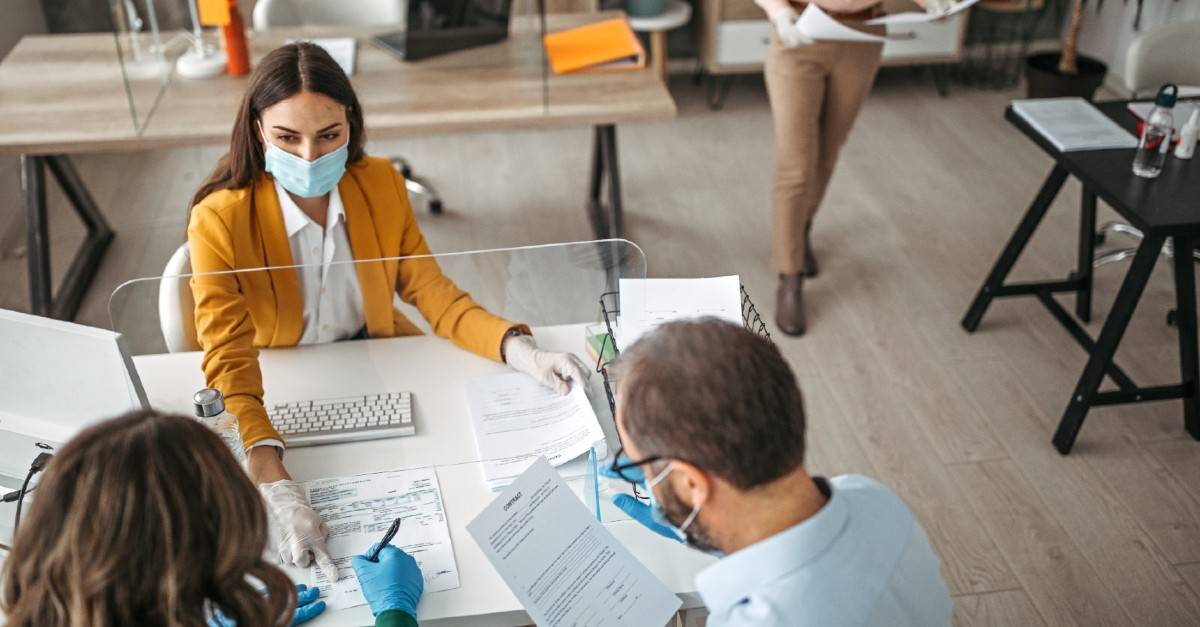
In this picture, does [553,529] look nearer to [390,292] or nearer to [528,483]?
[528,483]

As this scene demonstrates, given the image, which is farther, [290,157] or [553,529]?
[290,157]

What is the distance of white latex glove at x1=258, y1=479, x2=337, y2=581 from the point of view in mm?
1403

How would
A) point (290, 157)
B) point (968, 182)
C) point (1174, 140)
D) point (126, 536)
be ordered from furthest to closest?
point (968, 182) → point (1174, 140) → point (290, 157) → point (126, 536)

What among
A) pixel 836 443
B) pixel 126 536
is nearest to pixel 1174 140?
pixel 836 443

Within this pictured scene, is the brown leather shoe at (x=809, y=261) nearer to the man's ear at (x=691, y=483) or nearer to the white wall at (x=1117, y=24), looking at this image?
the white wall at (x=1117, y=24)

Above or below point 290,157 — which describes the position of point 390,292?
below

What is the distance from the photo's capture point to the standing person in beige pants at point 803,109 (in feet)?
9.23

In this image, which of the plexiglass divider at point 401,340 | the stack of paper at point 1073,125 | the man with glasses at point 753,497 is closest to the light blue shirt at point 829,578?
the man with glasses at point 753,497

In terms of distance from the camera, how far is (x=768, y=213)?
12.4 feet

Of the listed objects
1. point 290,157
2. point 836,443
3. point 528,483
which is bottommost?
point 836,443

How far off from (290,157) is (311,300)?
256 millimetres

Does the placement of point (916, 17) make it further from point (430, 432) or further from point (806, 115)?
point (430, 432)

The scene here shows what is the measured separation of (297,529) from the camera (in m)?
1.43

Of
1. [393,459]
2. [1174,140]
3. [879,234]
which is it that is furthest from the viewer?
[879,234]
